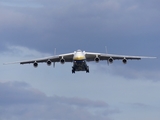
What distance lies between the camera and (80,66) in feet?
364

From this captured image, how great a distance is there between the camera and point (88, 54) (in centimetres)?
11375

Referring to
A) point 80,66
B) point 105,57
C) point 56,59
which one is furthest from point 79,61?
point 56,59

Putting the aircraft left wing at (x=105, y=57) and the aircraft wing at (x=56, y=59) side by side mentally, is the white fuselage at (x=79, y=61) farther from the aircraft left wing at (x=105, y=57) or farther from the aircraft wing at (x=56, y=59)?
the aircraft wing at (x=56, y=59)

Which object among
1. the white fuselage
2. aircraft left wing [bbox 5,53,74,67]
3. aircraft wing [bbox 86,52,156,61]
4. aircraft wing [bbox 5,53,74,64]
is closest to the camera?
the white fuselage

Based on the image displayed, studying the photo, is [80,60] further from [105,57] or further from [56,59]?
[56,59]

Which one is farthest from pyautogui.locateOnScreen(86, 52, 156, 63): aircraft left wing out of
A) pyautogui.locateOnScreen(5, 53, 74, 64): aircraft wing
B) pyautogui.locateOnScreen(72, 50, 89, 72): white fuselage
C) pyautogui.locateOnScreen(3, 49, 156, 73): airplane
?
pyautogui.locateOnScreen(5, 53, 74, 64): aircraft wing

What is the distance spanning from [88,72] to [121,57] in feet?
17.2

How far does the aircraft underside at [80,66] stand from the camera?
11012 cm

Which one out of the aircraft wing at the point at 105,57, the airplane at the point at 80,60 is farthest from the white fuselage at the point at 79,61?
the aircraft wing at the point at 105,57

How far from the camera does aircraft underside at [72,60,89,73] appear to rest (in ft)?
361

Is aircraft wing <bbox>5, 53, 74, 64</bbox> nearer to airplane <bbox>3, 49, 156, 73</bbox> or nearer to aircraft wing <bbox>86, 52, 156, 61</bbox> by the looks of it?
airplane <bbox>3, 49, 156, 73</bbox>

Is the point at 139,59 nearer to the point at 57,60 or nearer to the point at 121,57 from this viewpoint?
the point at 121,57

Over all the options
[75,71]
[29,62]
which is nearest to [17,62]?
[29,62]

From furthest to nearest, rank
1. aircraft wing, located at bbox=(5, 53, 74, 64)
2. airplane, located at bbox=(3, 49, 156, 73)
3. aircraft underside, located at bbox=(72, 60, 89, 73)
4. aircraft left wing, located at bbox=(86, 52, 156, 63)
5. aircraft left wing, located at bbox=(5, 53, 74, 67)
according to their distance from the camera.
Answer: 1. aircraft wing, located at bbox=(5, 53, 74, 64)
2. aircraft left wing, located at bbox=(5, 53, 74, 67)
3. aircraft left wing, located at bbox=(86, 52, 156, 63)
4. airplane, located at bbox=(3, 49, 156, 73)
5. aircraft underside, located at bbox=(72, 60, 89, 73)
